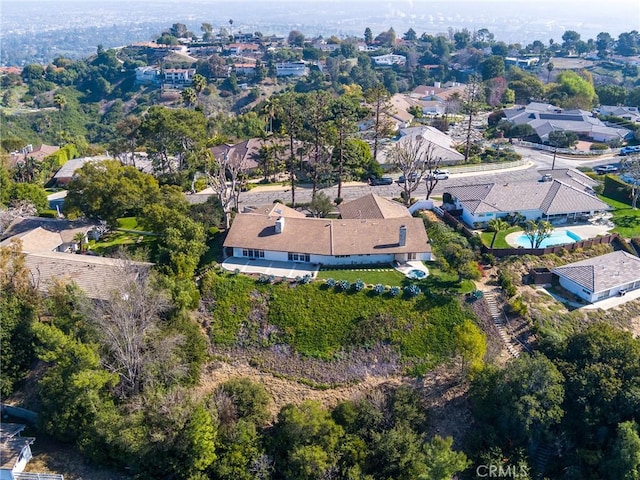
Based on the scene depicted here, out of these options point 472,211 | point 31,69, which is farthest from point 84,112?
point 472,211

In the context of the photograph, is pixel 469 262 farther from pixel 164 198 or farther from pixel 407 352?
pixel 164 198

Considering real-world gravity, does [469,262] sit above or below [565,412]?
above

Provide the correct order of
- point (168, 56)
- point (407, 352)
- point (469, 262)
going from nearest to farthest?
point (407, 352), point (469, 262), point (168, 56)

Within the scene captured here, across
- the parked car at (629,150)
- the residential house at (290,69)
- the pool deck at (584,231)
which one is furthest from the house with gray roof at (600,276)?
the residential house at (290,69)

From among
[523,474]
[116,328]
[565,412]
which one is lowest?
[523,474]

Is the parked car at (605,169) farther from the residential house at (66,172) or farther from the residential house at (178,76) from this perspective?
the residential house at (178,76)

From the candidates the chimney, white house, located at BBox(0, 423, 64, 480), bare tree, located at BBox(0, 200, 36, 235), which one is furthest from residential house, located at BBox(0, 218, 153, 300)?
the chimney
